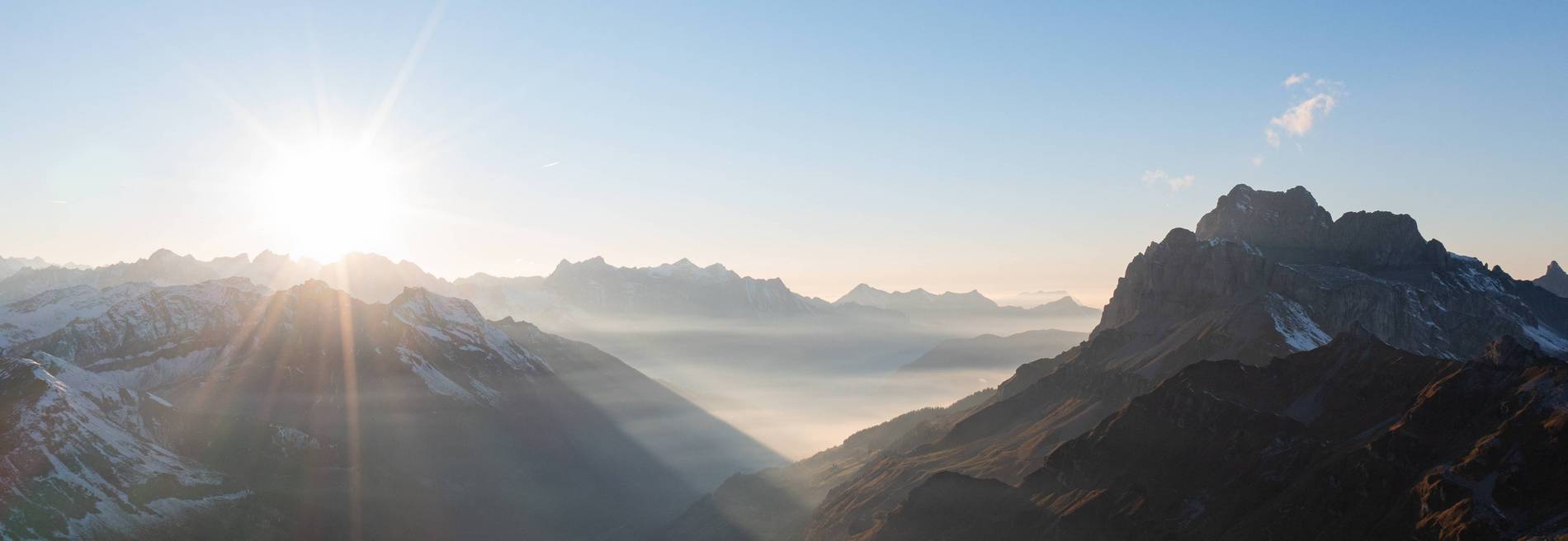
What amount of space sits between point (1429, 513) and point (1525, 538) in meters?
24.0

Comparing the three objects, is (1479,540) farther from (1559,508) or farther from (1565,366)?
(1565,366)

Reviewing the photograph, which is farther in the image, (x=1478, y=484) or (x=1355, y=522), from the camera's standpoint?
(x=1355, y=522)

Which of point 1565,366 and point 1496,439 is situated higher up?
point 1565,366

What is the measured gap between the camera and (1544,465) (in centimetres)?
17388

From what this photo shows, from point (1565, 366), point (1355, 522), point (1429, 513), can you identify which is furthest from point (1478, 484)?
point (1565, 366)

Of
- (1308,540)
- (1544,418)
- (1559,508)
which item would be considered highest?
(1544,418)

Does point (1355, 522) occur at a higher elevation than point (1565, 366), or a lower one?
lower

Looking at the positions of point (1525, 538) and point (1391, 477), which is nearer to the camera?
point (1525, 538)

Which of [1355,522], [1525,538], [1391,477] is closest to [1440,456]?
[1391,477]

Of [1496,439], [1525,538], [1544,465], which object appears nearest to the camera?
[1525,538]

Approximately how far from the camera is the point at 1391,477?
199m

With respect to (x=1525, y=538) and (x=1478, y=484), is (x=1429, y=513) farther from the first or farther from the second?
(x=1525, y=538)

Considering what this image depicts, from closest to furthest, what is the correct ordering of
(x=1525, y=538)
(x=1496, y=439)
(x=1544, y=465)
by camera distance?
(x=1525, y=538)
(x=1544, y=465)
(x=1496, y=439)

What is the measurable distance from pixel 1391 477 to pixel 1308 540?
22.8m
